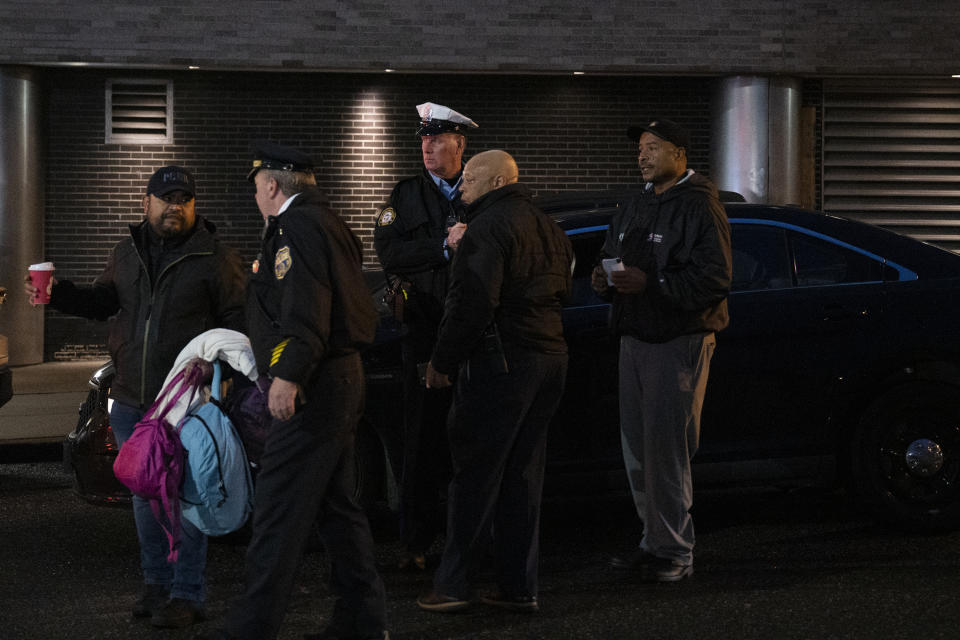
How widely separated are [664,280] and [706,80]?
30.3 ft

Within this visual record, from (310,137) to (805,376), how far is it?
338 inches

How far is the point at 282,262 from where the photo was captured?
466 centimetres

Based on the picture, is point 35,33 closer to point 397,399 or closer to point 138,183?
point 138,183

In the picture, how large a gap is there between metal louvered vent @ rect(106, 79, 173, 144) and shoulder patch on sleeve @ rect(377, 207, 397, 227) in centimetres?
850

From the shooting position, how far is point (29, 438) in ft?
31.2

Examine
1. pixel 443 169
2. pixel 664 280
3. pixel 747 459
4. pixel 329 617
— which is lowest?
pixel 329 617

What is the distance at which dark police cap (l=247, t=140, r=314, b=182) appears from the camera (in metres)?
4.78

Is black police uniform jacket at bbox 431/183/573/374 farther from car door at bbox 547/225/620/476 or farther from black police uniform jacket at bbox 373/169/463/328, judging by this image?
car door at bbox 547/225/620/476

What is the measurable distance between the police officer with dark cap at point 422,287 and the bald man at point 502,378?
2.09ft

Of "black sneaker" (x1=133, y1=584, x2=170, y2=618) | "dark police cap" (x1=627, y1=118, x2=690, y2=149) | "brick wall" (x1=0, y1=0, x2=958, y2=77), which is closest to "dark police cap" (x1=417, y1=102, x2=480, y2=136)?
"dark police cap" (x1=627, y1=118, x2=690, y2=149)

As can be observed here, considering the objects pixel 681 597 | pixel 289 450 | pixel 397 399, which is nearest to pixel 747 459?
pixel 681 597

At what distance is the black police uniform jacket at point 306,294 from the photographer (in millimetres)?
4578

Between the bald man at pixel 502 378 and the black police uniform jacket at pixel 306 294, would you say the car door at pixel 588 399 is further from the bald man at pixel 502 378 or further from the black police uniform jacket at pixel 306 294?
the black police uniform jacket at pixel 306 294

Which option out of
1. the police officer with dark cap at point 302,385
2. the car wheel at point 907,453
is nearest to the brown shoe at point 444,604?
the police officer with dark cap at point 302,385
